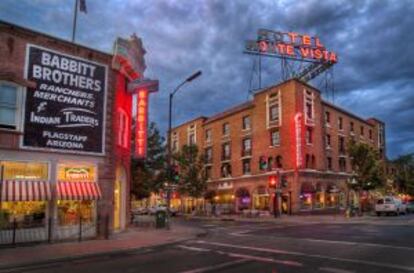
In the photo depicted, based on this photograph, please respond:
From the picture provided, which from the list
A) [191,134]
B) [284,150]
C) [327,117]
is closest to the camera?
[284,150]

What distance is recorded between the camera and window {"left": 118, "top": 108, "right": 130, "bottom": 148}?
25.4m

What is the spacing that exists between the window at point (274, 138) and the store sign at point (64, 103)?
3575cm

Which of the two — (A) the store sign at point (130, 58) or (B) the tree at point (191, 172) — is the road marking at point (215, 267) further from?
(B) the tree at point (191, 172)

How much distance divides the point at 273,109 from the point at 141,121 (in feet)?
109

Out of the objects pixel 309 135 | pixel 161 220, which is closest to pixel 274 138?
pixel 309 135

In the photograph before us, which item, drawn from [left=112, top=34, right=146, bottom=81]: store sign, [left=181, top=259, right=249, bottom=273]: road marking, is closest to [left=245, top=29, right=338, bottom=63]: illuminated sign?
[left=112, top=34, right=146, bottom=81]: store sign

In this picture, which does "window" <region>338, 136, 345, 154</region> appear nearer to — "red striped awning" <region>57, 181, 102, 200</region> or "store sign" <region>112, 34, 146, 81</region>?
"store sign" <region>112, 34, 146, 81</region>

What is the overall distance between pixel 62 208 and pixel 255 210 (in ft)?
123

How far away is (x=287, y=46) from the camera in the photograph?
5822 cm

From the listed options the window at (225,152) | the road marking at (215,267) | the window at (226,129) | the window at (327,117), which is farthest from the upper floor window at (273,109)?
the road marking at (215,267)

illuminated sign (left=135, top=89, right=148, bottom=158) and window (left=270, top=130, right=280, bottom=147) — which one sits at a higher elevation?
window (left=270, top=130, right=280, bottom=147)

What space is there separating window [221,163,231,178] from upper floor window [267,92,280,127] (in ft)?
35.8

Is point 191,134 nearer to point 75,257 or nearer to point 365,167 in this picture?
point 365,167

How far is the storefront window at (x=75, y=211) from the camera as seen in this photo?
2152 cm
